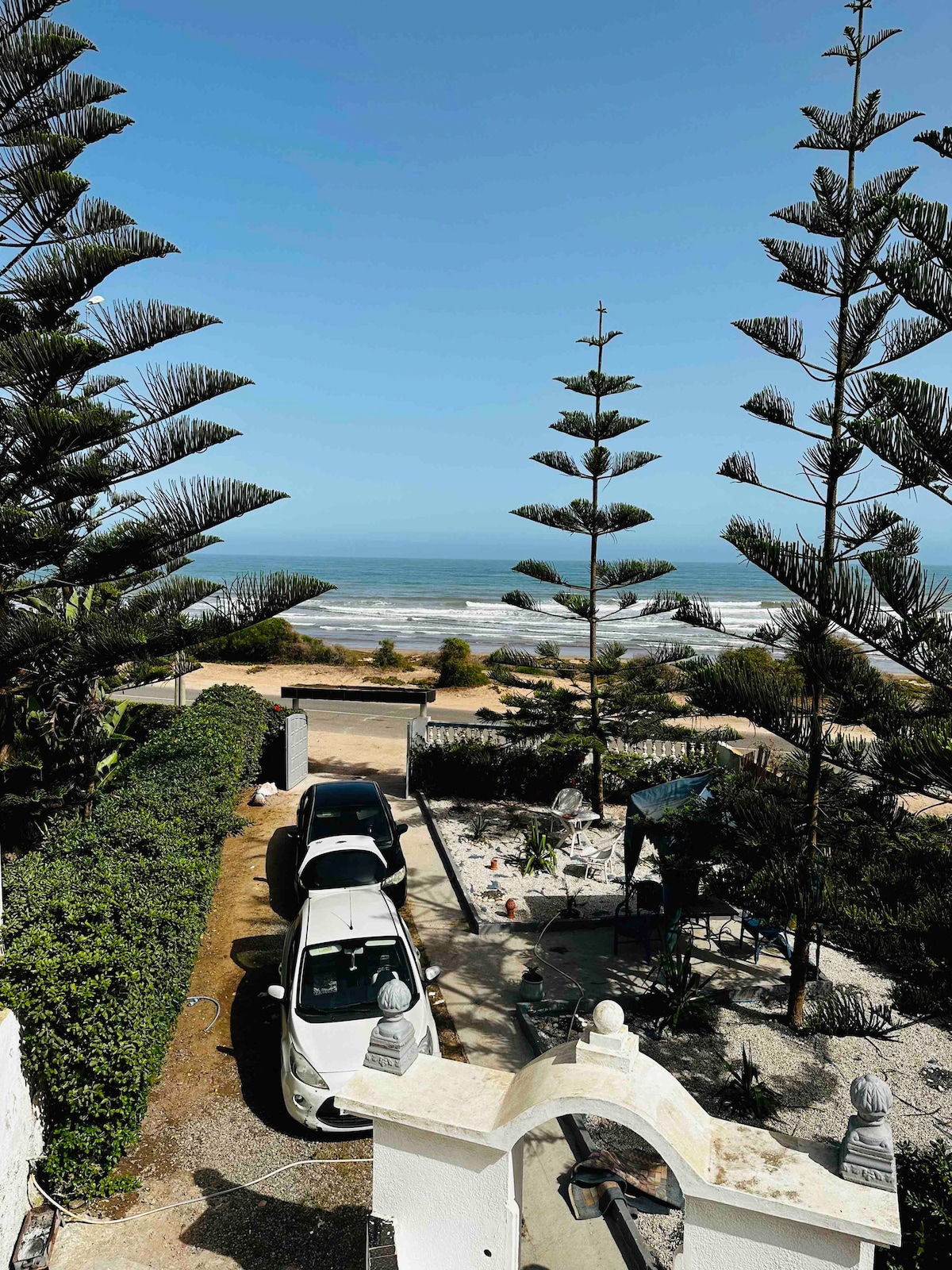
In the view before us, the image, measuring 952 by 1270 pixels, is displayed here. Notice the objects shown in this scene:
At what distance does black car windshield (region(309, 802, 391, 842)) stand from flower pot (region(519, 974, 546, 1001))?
233 centimetres

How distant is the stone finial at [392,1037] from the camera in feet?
10.6

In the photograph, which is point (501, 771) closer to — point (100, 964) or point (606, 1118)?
point (100, 964)

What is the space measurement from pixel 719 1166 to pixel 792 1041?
11.5 ft

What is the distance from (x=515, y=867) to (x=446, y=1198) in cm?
616

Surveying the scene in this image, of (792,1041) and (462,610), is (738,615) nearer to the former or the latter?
(462,610)

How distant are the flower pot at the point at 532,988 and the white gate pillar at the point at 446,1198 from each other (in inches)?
121

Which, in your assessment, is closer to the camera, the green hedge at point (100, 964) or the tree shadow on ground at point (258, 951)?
the green hedge at point (100, 964)

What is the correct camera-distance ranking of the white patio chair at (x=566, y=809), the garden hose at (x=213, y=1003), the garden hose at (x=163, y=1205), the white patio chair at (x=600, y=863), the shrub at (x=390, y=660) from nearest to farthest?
1. the garden hose at (x=163, y=1205)
2. the garden hose at (x=213, y=1003)
3. the white patio chair at (x=600, y=863)
4. the white patio chair at (x=566, y=809)
5. the shrub at (x=390, y=660)

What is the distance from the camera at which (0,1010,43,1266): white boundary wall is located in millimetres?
3809

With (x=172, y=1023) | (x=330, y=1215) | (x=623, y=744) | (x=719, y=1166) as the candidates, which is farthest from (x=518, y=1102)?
(x=623, y=744)

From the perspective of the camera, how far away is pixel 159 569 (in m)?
7.38

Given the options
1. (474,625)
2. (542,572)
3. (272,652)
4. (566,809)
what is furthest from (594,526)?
(474,625)

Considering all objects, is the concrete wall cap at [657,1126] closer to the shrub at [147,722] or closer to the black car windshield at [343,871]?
the black car windshield at [343,871]

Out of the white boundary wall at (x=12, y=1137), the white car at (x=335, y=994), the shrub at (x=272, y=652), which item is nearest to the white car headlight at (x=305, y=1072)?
the white car at (x=335, y=994)
